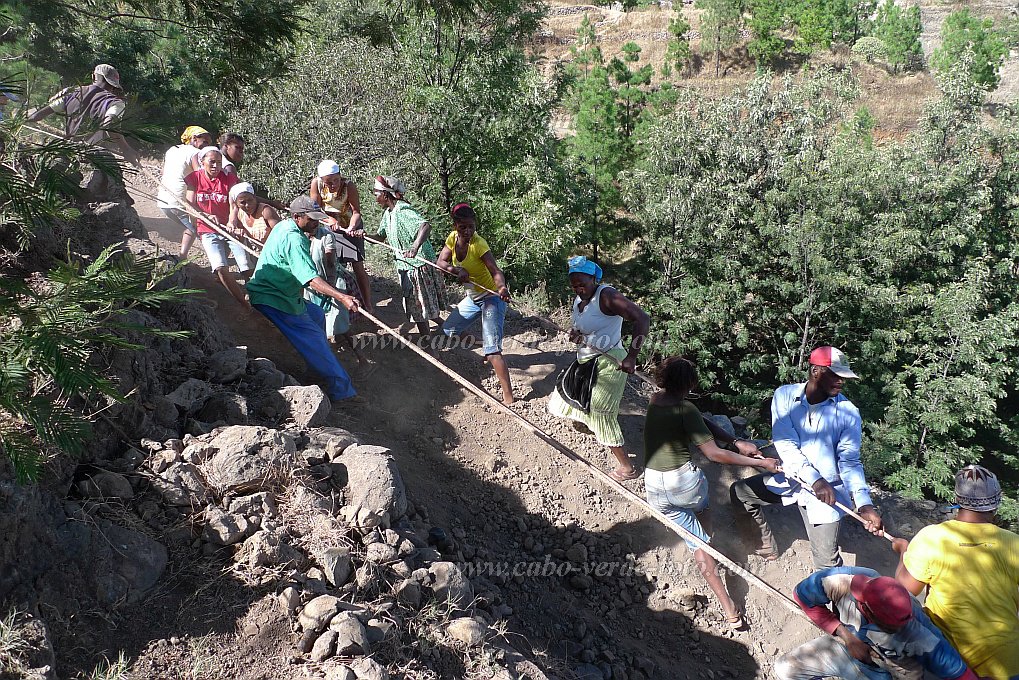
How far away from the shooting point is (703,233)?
16.9 meters

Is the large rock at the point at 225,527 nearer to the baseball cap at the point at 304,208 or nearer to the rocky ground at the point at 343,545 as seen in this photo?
the rocky ground at the point at 343,545

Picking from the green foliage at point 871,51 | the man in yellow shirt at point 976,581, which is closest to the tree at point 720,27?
the green foliage at point 871,51

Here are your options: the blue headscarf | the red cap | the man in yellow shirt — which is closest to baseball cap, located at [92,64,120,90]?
the blue headscarf

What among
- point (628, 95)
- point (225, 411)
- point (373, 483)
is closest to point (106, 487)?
point (225, 411)

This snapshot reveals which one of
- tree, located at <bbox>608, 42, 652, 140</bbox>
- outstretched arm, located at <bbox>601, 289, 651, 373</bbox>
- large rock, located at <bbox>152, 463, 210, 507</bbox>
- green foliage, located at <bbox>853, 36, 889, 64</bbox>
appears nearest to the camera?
large rock, located at <bbox>152, 463, 210, 507</bbox>

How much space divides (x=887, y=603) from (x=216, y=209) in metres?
6.43

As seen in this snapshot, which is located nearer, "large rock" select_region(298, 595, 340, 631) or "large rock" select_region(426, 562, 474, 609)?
"large rock" select_region(298, 595, 340, 631)

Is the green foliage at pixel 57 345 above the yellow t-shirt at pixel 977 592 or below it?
above

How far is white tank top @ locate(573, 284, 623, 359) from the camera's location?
5848mm

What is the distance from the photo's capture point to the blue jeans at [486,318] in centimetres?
682

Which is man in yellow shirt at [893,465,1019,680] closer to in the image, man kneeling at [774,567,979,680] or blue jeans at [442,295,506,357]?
man kneeling at [774,567,979,680]

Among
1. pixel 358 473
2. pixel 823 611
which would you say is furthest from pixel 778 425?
pixel 358 473

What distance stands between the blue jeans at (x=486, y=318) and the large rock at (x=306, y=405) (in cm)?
Answer: 182

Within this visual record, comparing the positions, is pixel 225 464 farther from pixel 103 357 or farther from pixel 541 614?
pixel 541 614
